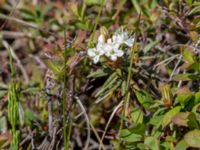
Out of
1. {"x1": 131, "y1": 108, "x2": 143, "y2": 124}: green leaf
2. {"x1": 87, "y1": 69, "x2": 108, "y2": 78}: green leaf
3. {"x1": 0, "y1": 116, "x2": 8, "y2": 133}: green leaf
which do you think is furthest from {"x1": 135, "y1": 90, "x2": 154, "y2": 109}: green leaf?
{"x1": 0, "y1": 116, "x2": 8, "y2": 133}: green leaf

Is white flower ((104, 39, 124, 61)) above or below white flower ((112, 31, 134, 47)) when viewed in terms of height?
below

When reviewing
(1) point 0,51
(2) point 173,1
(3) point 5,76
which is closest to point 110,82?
(2) point 173,1

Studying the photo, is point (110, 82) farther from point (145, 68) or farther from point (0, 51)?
point (0, 51)

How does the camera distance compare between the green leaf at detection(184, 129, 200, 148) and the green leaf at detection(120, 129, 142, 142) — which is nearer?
the green leaf at detection(184, 129, 200, 148)

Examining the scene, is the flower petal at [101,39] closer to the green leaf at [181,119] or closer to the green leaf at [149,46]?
the green leaf at [149,46]

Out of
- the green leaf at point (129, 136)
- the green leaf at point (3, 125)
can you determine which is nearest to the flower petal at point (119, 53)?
the green leaf at point (129, 136)

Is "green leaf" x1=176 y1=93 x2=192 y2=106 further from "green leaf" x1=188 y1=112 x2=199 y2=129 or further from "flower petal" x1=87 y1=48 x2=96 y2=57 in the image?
"flower petal" x1=87 y1=48 x2=96 y2=57
